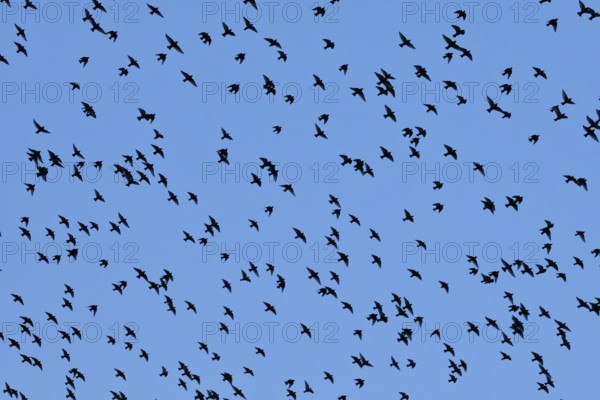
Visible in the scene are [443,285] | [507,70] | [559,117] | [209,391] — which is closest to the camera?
[507,70]

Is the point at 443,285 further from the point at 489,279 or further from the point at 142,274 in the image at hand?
the point at 142,274

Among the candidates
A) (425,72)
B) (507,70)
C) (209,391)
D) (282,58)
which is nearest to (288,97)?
(282,58)

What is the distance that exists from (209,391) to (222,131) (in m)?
19.8

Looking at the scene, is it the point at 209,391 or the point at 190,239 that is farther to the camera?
the point at 209,391

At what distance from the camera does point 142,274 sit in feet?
280

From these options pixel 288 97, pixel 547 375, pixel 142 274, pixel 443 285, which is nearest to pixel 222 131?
pixel 288 97

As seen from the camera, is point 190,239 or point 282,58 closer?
point 282,58

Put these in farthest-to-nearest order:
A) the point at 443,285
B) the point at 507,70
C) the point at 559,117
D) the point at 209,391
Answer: the point at 209,391 < the point at 443,285 < the point at 559,117 < the point at 507,70

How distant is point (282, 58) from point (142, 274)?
16.1 m

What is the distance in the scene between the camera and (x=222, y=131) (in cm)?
8181

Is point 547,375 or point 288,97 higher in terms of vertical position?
point 288,97

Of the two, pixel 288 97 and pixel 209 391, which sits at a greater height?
pixel 288 97

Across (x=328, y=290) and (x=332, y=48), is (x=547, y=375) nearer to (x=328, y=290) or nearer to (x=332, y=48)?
(x=328, y=290)

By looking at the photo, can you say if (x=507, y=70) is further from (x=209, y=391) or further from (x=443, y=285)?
(x=209, y=391)
